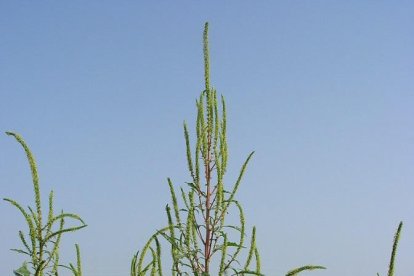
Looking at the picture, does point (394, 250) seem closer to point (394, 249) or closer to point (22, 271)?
point (394, 249)

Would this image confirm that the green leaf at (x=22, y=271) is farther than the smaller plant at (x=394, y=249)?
Yes

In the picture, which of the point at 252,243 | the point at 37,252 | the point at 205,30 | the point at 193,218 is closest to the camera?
the point at 37,252

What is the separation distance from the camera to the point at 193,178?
5617 mm

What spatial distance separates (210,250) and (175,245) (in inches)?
Result: 17.9

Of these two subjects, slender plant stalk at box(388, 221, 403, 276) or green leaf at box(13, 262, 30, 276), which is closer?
slender plant stalk at box(388, 221, 403, 276)

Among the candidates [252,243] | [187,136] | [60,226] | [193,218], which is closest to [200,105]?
[187,136]

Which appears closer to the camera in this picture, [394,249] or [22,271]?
[394,249]

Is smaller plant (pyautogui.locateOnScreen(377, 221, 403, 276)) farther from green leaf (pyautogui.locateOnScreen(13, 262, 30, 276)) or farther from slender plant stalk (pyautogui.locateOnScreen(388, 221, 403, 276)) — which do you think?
green leaf (pyautogui.locateOnScreen(13, 262, 30, 276))

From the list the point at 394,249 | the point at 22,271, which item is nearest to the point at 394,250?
the point at 394,249

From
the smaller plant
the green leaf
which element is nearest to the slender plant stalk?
the smaller plant

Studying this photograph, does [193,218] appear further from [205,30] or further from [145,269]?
[205,30]

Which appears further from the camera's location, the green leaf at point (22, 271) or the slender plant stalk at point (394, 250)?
the green leaf at point (22, 271)

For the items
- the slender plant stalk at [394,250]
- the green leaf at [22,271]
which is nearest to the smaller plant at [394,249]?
the slender plant stalk at [394,250]

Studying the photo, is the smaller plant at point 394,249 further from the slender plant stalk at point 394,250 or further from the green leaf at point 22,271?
the green leaf at point 22,271
